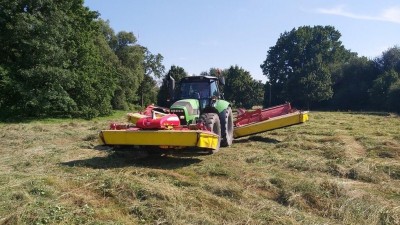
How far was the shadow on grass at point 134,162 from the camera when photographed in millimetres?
8359

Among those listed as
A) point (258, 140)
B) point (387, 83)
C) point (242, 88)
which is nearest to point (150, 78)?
point (242, 88)

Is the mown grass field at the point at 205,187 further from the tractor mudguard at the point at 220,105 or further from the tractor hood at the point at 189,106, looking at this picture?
the tractor mudguard at the point at 220,105

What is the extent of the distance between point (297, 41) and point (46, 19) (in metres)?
50.3

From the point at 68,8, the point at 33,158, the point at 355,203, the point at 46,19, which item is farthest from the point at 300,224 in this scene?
the point at 68,8

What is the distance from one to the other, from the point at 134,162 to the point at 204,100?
2.99 meters

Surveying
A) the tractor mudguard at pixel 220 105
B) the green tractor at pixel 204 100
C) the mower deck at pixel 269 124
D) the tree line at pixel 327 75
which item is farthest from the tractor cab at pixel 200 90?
the tree line at pixel 327 75

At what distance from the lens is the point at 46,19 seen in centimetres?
2391

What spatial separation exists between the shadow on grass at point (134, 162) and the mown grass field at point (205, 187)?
0.07 feet

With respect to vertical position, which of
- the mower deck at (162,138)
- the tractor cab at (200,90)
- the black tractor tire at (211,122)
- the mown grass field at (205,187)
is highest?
the tractor cab at (200,90)

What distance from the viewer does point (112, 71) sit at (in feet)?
102

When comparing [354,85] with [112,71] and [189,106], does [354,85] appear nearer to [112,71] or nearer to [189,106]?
[112,71]

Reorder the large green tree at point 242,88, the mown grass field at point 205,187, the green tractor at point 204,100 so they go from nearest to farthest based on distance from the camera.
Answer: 1. the mown grass field at point 205,187
2. the green tractor at point 204,100
3. the large green tree at point 242,88

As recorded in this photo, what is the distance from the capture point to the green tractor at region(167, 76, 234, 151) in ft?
33.2

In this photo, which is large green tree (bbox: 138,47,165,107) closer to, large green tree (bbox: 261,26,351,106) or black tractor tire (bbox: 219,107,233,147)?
large green tree (bbox: 261,26,351,106)
